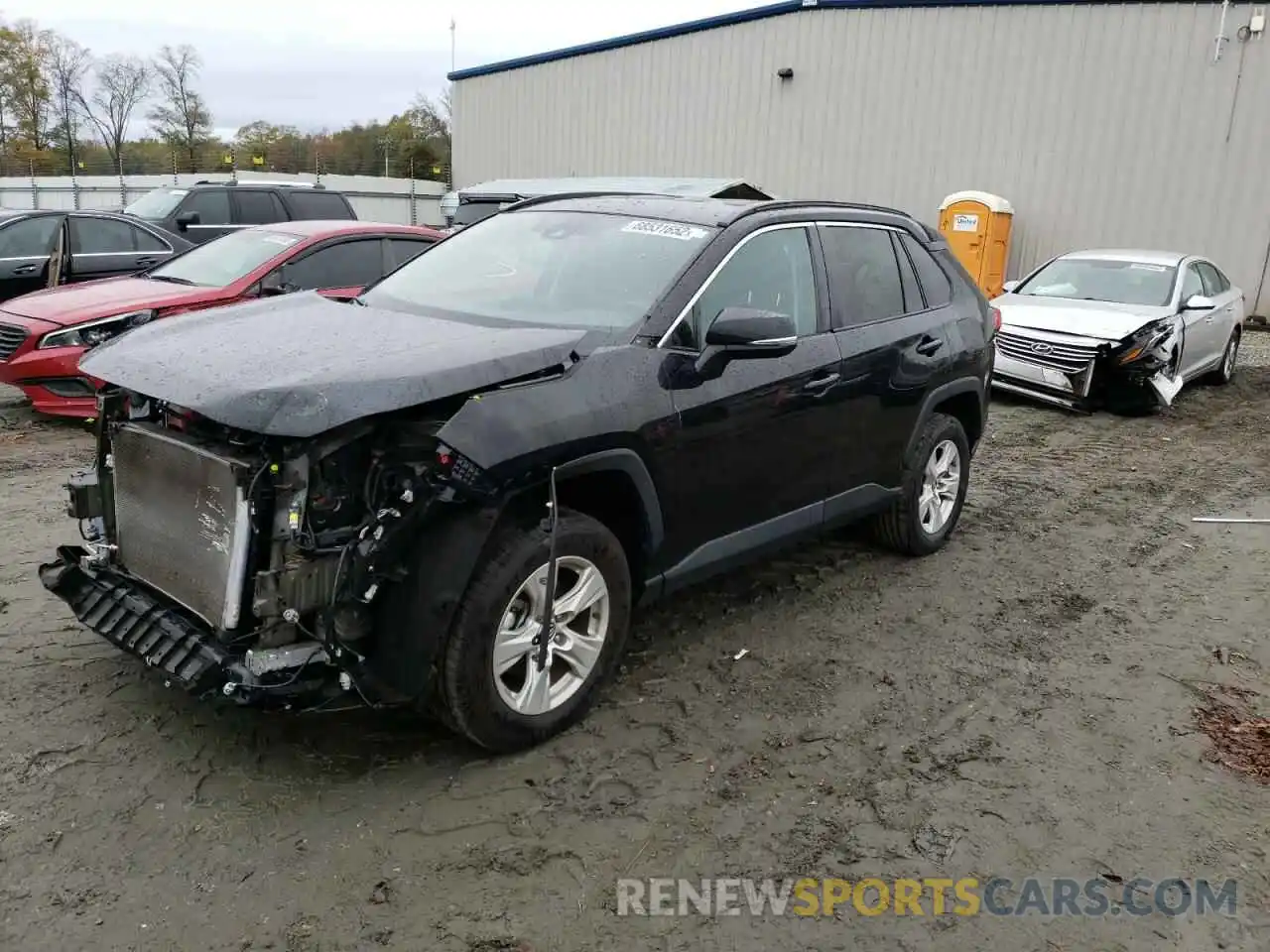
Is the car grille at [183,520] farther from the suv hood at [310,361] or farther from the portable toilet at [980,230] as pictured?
the portable toilet at [980,230]

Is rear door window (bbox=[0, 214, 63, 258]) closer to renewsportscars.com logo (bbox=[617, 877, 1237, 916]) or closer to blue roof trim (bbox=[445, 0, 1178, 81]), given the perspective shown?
renewsportscars.com logo (bbox=[617, 877, 1237, 916])

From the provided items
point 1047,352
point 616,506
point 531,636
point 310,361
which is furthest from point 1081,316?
point 310,361

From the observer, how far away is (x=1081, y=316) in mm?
10203

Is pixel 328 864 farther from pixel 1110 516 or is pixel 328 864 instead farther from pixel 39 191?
pixel 39 191

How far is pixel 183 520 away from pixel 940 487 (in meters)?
3.98

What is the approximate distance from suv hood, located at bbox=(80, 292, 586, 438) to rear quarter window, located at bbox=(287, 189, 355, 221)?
29.8 ft

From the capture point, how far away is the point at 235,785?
3.16 meters

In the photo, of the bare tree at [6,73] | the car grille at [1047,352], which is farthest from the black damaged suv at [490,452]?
the bare tree at [6,73]

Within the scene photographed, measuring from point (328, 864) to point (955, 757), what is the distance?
2106mm

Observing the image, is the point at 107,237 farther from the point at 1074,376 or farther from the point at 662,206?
the point at 1074,376

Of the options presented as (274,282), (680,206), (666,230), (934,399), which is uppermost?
(680,206)

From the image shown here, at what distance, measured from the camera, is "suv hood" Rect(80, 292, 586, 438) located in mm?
2855

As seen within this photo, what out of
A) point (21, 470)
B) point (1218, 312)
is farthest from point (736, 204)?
point (1218, 312)

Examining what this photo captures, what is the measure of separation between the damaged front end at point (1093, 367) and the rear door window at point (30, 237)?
32.3 ft
